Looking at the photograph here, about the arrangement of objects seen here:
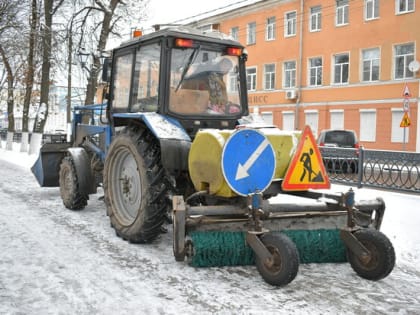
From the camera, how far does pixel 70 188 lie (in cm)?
752

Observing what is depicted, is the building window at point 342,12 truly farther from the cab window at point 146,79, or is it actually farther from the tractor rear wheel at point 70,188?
the cab window at point 146,79

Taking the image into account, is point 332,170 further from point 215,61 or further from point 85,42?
point 85,42

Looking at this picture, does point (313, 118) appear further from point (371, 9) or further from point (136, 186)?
point (136, 186)

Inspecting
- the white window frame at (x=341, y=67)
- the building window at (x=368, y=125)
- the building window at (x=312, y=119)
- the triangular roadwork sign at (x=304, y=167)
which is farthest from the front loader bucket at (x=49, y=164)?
the building window at (x=312, y=119)

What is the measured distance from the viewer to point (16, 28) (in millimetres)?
20312

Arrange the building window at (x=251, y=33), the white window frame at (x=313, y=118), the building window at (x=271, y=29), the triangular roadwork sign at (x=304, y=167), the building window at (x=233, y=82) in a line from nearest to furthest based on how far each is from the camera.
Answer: the triangular roadwork sign at (x=304, y=167)
the building window at (x=233, y=82)
the white window frame at (x=313, y=118)
the building window at (x=271, y=29)
the building window at (x=251, y=33)

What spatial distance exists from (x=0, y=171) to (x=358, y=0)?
1956 centimetres

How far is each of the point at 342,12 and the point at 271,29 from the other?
5.37m

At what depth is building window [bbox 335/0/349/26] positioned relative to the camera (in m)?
26.5

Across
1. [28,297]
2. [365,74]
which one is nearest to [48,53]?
[365,74]

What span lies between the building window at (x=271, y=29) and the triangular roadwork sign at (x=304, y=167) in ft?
89.5

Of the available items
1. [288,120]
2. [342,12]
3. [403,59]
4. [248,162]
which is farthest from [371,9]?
[248,162]

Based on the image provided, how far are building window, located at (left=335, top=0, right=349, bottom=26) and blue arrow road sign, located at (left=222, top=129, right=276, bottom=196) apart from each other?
23921 millimetres

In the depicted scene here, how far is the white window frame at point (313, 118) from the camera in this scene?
28.5 m
